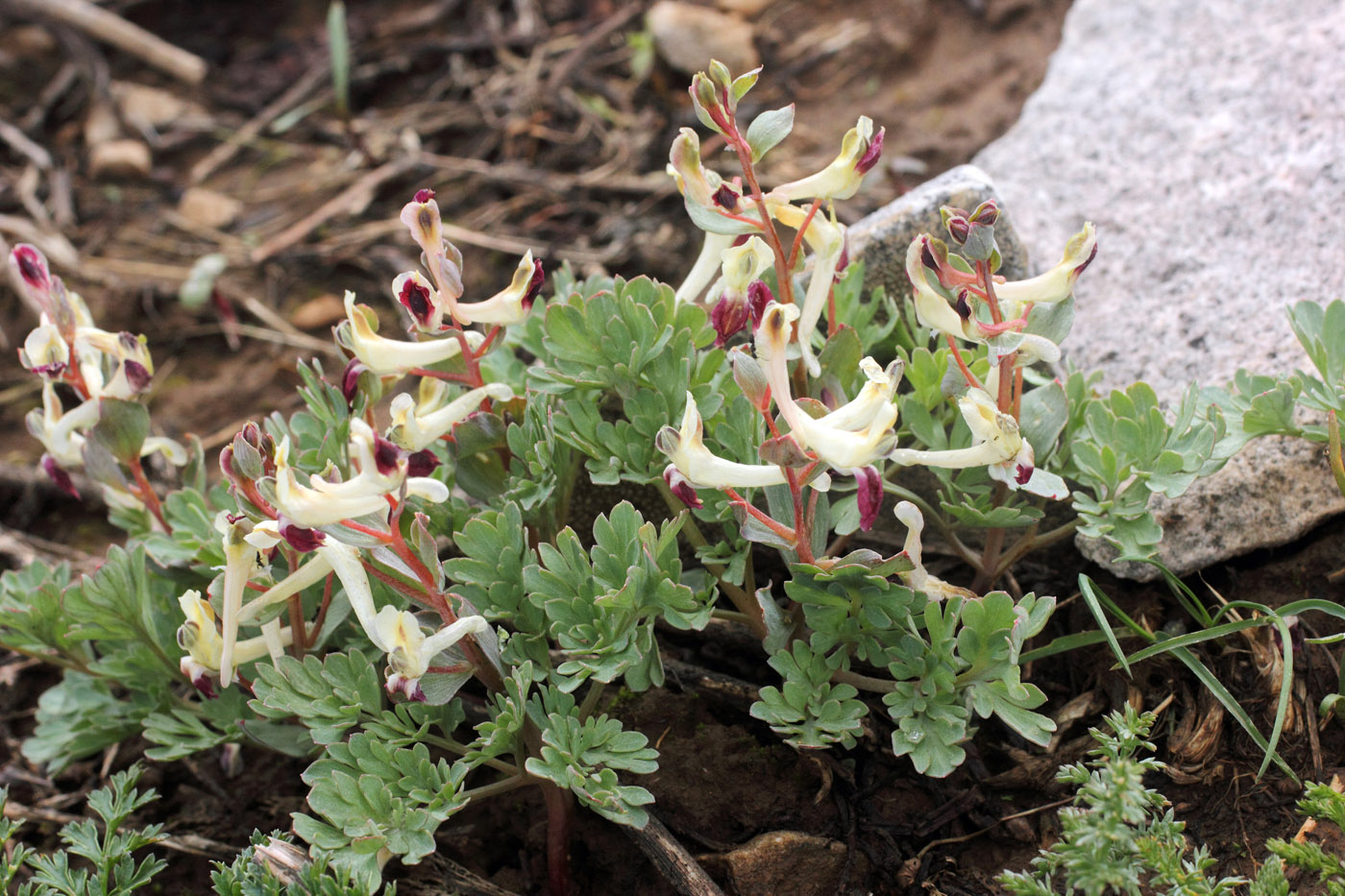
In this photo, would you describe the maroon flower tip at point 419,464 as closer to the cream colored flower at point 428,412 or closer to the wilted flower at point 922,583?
the cream colored flower at point 428,412

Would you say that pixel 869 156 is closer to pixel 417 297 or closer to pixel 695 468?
pixel 695 468

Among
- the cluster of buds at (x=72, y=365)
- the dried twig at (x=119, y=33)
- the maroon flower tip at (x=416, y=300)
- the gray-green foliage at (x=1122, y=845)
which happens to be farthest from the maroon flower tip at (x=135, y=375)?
the dried twig at (x=119, y=33)

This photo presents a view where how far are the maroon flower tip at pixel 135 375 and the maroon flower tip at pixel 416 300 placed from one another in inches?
34.2

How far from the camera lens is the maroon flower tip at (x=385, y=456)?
5.40 feet

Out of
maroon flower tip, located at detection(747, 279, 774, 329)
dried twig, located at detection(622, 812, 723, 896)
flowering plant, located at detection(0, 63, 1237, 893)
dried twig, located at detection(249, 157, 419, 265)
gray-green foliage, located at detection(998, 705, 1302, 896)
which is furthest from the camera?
dried twig, located at detection(249, 157, 419, 265)

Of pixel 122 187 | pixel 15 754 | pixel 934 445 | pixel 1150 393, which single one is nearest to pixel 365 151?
pixel 122 187

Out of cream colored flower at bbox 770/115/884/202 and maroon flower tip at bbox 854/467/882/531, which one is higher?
cream colored flower at bbox 770/115/884/202

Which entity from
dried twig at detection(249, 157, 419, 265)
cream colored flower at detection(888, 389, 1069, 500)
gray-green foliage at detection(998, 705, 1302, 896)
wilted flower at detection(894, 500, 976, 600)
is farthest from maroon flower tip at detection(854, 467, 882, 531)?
dried twig at detection(249, 157, 419, 265)

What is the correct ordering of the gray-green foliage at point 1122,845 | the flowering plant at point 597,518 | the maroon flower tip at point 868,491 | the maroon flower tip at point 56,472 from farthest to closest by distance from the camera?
the maroon flower tip at point 56,472 < the flowering plant at point 597,518 < the maroon flower tip at point 868,491 < the gray-green foliage at point 1122,845

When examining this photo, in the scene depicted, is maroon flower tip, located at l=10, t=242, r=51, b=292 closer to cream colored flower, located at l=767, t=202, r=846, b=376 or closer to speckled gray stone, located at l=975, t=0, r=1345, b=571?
cream colored flower, located at l=767, t=202, r=846, b=376

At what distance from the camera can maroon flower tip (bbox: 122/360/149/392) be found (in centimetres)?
240

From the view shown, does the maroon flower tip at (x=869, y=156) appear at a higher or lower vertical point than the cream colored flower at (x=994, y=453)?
higher

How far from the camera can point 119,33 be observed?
17.3 ft

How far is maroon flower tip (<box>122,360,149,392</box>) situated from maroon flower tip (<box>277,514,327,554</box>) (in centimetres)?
93
